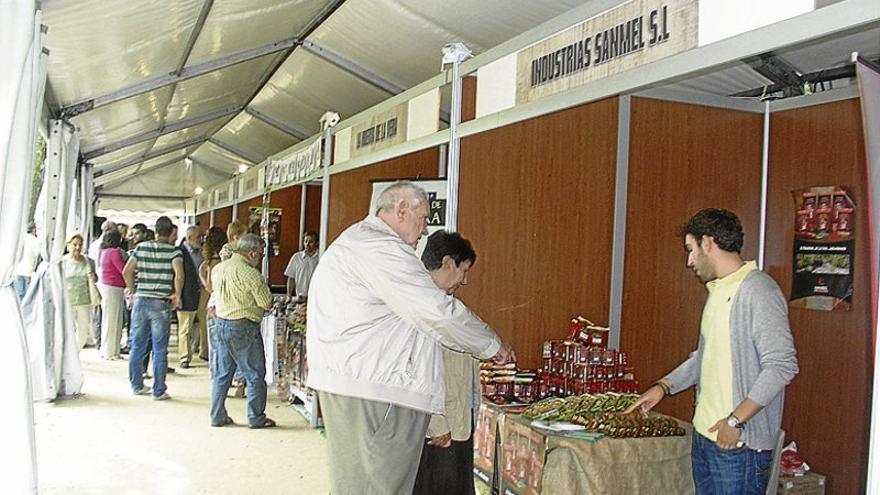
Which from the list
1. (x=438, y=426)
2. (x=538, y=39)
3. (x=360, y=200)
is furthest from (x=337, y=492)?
(x=360, y=200)

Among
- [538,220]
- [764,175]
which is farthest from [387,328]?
[764,175]

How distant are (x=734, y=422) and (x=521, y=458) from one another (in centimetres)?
102

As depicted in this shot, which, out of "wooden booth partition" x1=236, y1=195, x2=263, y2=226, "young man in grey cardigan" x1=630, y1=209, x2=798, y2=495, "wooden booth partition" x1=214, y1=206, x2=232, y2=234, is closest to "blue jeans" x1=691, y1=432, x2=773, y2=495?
"young man in grey cardigan" x1=630, y1=209, x2=798, y2=495

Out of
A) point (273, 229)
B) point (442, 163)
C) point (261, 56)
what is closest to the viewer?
point (442, 163)

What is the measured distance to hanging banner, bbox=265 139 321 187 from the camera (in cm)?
664

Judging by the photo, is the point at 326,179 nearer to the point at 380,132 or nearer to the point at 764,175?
the point at 380,132

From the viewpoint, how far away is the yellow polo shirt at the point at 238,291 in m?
6.06

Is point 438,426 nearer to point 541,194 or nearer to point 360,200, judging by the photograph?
point 541,194

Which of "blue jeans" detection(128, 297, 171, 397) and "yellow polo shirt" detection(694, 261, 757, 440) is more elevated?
"yellow polo shirt" detection(694, 261, 757, 440)

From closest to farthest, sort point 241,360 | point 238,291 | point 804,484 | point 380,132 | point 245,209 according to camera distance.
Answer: point 804,484
point 380,132
point 238,291
point 241,360
point 245,209

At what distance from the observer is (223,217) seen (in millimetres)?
14977

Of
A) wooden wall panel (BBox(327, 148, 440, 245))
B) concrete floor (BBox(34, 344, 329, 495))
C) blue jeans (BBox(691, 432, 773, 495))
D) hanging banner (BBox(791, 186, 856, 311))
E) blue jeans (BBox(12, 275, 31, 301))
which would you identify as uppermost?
wooden wall panel (BBox(327, 148, 440, 245))

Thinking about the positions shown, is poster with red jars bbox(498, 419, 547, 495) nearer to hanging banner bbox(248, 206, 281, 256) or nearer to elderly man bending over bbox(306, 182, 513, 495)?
elderly man bending over bbox(306, 182, 513, 495)

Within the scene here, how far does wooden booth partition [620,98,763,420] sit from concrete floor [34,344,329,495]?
215 centimetres
